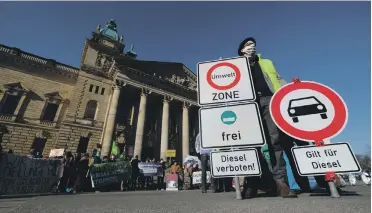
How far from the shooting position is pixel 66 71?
24.8m

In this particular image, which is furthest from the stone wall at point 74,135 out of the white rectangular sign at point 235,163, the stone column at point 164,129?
the white rectangular sign at point 235,163

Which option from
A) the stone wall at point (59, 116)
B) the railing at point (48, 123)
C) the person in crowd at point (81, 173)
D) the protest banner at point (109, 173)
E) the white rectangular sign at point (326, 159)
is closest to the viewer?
the white rectangular sign at point (326, 159)

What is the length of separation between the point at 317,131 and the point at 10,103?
27.2 m

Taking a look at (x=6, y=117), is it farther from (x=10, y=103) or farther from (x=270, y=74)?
(x=270, y=74)

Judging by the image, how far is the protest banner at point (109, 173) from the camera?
9955 mm

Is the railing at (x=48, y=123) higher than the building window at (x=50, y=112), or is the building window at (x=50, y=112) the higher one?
the building window at (x=50, y=112)

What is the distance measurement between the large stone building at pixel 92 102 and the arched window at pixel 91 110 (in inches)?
4.2

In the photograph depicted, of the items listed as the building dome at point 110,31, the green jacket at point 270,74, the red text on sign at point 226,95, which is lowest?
the red text on sign at point 226,95

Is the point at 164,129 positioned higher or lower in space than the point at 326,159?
higher

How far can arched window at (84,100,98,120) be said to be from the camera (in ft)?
77.1

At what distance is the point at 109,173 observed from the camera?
1058 centimetres

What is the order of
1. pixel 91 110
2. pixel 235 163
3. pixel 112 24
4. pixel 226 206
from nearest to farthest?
1. pixel 226 206
2. pixel 235 163
3. pixel 91 110
4. pixel 112 24

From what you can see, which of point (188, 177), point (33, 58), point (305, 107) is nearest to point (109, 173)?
point (188, 177)

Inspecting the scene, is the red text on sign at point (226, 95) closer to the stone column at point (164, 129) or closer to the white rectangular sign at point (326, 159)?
the white rectangular sign at point (326, 159)
